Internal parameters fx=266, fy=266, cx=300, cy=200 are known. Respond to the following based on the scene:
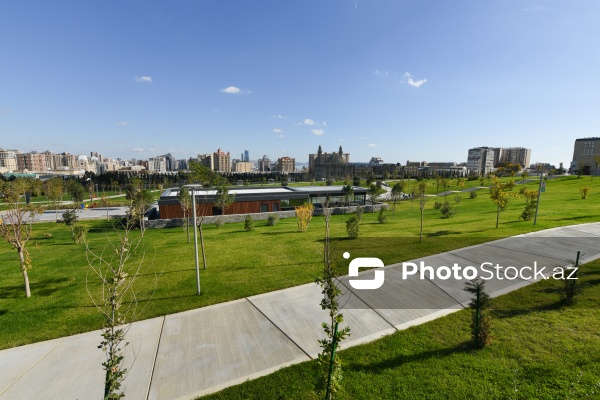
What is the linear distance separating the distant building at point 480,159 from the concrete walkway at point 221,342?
675ft

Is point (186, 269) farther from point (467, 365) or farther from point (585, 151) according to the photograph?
point (585, 151)

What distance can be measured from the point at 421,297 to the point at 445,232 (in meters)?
11.3

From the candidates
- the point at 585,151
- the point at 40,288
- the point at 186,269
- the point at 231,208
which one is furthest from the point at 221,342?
the point at 585,151

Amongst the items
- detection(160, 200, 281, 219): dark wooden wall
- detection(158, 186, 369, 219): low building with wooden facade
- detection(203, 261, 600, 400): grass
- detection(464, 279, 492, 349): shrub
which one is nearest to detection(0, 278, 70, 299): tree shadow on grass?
detection(203, 261, 600, 400): grass

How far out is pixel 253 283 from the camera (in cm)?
1108

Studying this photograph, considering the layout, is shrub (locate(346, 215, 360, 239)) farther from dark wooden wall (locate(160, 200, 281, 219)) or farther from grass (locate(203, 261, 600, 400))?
dark wooden wall (locate(160, 200, 281, 219))

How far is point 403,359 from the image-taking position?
6.36m

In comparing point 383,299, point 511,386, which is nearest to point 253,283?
point 383,299

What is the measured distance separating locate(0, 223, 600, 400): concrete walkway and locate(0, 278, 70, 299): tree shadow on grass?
A: 4.44m

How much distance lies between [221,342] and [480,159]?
22244 cm

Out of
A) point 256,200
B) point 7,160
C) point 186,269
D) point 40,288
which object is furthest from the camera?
point 7,160

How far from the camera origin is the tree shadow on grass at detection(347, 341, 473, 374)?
6.09 m

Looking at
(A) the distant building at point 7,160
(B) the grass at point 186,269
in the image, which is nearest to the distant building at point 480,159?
(B) the grass at point 186,269

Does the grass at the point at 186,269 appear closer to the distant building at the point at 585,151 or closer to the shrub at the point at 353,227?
the shrub at the point at 353,227
